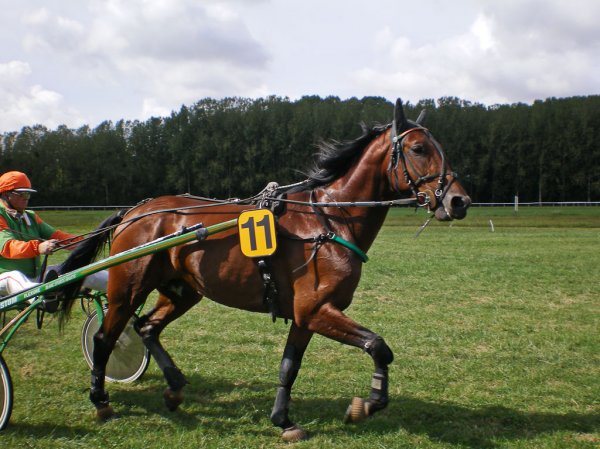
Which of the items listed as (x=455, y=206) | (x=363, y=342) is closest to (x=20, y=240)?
(x=363, y=342)

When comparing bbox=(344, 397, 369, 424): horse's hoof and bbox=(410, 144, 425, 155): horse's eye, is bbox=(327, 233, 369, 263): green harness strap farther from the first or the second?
bbox=(344, 397, 369, 424): horse's hoof

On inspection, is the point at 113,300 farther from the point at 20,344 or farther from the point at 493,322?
the point at 493,322

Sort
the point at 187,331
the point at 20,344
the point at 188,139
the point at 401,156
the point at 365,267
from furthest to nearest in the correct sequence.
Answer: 1. the point at 188,139
2. the point at 365,267
3. the point at 187,331
4. the point at 20,344
5. the point at 401,156

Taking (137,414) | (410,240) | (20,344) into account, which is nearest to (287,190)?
Result: (137,414)

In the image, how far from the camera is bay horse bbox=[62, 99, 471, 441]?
403 cm

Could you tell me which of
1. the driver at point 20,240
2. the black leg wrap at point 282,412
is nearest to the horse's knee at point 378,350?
the black leg wrap at point 282,412

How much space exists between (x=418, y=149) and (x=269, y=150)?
6575cm

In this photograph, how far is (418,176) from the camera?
408 cm

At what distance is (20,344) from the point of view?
23.5ft

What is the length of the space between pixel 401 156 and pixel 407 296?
6.28 meters

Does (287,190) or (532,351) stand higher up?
(287,190)

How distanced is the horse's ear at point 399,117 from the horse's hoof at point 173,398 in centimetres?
302

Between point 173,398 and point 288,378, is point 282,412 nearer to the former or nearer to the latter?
point 288,378

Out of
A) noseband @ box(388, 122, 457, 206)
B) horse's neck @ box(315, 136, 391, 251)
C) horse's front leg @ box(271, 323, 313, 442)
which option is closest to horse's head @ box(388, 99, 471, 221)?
noseband @ box(388, 122, 457, 206)
